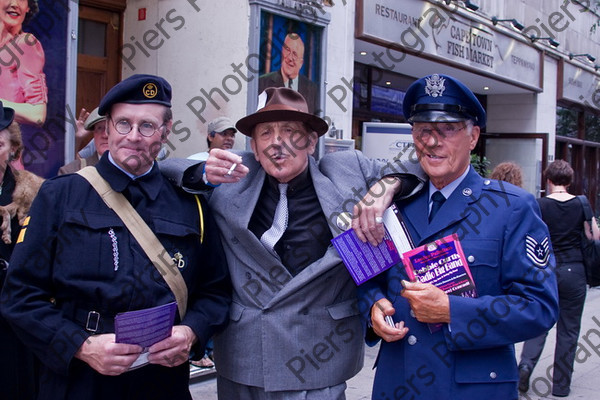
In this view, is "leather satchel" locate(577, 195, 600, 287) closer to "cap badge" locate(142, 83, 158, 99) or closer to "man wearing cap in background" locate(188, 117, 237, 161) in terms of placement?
"man wearing cap in background" locate(188, 117, 237, 161)

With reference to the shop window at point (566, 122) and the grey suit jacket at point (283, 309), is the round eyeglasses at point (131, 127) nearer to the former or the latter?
the grey suit jacket at point (283, 309)

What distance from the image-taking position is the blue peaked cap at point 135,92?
2.40m

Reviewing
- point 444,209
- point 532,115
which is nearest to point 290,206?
point 444,209

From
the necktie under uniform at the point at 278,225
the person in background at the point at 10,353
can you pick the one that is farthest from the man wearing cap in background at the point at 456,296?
the person in background at the point at 10,353

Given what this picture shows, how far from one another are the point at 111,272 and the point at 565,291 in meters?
4.47

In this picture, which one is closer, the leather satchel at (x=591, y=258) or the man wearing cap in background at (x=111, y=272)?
the man wearing cap in background at (x=111, y=272)

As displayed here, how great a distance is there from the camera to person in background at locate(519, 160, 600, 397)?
217 inches

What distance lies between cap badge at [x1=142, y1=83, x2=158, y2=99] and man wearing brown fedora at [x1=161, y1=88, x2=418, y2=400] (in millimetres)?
314

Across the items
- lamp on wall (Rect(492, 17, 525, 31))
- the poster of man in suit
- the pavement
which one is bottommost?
the pavement

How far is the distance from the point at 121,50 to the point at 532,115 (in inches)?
401

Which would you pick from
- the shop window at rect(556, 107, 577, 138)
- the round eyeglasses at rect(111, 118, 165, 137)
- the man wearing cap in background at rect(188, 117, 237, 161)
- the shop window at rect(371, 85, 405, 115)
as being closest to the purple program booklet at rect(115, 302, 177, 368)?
the round eyeglasses at rect(111, 118, 165, 137)

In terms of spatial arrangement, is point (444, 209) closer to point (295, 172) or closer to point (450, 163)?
point (450, 163)

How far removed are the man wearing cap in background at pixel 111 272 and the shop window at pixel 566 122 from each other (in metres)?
14.9

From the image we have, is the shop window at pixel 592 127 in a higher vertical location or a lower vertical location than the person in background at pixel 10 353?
higher
